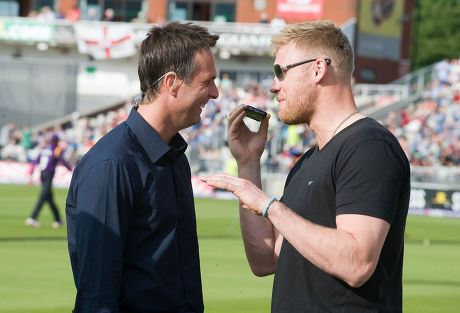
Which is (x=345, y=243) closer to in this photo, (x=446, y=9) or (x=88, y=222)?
(x=88, y=222)

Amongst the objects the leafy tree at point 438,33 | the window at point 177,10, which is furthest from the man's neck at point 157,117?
the leafy tree at point 438,33

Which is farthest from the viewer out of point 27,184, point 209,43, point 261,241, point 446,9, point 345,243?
point 446,9

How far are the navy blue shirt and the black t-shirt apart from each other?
1.68ft

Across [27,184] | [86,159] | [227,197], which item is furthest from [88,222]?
[27,184]

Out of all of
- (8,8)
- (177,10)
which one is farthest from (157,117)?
(8,8)

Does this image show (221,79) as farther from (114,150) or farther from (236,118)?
(114,150)

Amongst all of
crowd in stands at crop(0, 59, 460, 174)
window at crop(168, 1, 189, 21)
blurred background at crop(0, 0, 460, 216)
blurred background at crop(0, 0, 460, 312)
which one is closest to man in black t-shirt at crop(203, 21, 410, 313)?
blurred background at crop(0, 0, 460, 312)

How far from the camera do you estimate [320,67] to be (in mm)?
4035

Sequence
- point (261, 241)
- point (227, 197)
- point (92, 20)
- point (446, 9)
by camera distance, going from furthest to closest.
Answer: point (446, 9)
point (92, 20)
point (227, 197)
point (261, 241)

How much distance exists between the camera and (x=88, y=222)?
11.8ft

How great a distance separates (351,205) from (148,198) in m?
0.92

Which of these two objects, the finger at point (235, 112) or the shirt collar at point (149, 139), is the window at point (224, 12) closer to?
the finger at point (235, 112)

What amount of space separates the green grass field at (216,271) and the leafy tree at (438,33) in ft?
179

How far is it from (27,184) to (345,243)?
31089 mm
